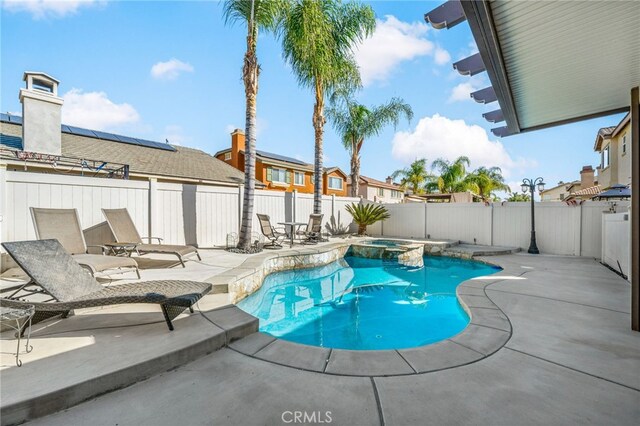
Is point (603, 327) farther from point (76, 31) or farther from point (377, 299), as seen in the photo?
point (76, 31)

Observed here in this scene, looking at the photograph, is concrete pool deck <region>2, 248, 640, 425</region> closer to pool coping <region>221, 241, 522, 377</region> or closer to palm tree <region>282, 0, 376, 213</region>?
pool coping <region>221, 241, 522, 377</region>

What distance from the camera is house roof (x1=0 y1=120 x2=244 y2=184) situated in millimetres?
11562

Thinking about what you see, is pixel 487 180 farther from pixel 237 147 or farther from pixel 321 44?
pixel 321 44

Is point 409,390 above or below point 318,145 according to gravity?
below

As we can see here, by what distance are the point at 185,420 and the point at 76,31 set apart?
10.9m

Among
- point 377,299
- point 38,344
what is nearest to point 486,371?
point 377,299

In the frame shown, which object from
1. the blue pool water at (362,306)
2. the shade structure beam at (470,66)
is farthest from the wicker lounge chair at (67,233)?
the shade structure beam at (470,66)

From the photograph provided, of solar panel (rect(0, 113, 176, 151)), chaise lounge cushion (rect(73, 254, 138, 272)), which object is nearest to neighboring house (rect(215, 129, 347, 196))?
solar panel (rect(0, 113, 176, 151))

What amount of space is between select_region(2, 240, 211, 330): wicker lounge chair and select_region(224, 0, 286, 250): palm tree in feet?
16.0

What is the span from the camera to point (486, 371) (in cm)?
225

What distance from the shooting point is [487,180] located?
26.0m

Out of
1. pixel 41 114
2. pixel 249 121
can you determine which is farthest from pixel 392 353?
pixel 41 114

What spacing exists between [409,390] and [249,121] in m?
7.51

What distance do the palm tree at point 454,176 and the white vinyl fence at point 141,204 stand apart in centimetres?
2015
